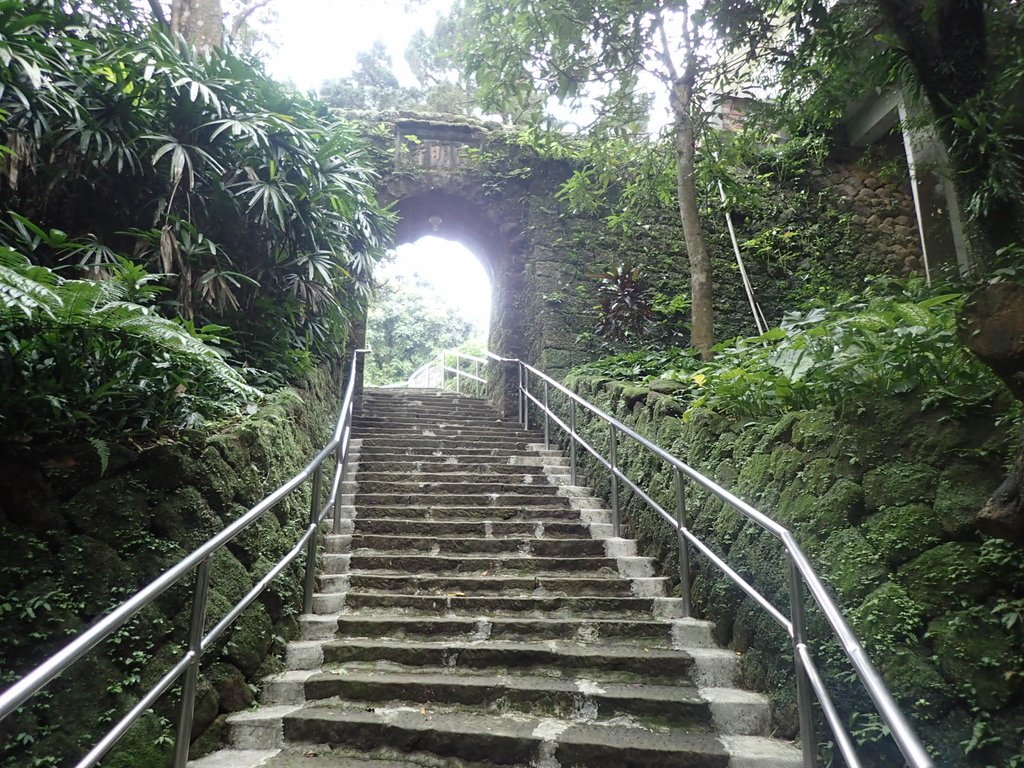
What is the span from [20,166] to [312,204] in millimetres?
1463

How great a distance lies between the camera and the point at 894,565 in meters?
1.84

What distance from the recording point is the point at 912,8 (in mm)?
2482

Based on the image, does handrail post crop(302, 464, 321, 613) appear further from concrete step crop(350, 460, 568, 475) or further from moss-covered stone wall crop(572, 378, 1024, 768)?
moss-covered stone wall crop(572, 378, 1024, 768)

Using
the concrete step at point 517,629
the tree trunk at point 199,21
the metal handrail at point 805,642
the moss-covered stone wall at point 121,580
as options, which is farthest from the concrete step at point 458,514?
the tree trunk at point 199,21

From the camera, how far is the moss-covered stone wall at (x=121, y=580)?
1.73 m

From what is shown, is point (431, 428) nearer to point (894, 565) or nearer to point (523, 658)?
point (523, 658)

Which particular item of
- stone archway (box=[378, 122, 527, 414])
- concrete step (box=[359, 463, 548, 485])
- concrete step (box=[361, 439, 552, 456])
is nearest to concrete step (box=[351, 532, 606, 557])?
concrete step (box=[359, 463, 548, 485])

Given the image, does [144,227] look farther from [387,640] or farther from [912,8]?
[912,8]

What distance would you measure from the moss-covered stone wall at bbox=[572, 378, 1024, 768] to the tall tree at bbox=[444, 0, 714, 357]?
2634 millimetres

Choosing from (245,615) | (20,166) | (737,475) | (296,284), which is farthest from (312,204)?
(737,475)

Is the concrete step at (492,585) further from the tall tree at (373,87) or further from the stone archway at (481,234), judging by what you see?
the tall tree at (373,87)

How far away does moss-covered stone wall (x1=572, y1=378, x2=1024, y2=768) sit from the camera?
1535mm

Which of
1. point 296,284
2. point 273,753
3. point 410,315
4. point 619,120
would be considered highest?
point 410,315

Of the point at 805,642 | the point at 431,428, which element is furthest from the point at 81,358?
the point at 431,428
